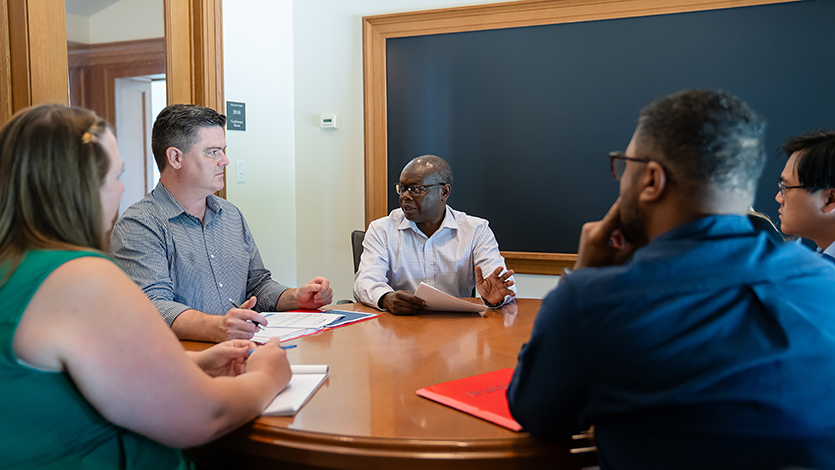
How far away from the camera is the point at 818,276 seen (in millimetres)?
864

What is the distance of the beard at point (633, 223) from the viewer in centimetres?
95

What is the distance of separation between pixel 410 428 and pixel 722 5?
9.94 feet

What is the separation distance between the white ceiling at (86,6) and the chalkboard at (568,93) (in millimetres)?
1648

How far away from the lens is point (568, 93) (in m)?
3.29

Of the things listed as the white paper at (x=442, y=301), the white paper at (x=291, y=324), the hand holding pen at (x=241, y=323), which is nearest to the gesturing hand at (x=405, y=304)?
the white paper at (x=442, y=301)

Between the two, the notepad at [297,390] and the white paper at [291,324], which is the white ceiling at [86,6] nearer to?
the white paper at [291,324]

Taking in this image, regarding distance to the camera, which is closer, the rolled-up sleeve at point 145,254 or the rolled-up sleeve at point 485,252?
the rolled-up sleeve at point 145,254

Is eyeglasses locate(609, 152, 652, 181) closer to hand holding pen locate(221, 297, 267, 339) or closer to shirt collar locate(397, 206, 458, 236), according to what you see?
hand holding pen locate(221, 297, 267, 339)

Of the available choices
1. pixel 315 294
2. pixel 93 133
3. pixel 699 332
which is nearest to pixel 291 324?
pixel 315 294

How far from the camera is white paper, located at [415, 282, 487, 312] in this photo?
1913 millimetres

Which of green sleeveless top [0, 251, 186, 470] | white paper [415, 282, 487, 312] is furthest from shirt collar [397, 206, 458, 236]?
green sleeveless top [0, 251, 186, 470]

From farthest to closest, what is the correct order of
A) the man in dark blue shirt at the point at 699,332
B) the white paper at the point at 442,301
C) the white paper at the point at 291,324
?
the white paper at the point at 442,301
the white paper at the point at 291,324
the man in dark blue shirt at the point at 699,332

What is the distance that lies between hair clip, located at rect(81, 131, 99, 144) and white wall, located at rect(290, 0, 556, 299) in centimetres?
283

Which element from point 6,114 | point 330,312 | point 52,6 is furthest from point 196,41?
point 330,312
